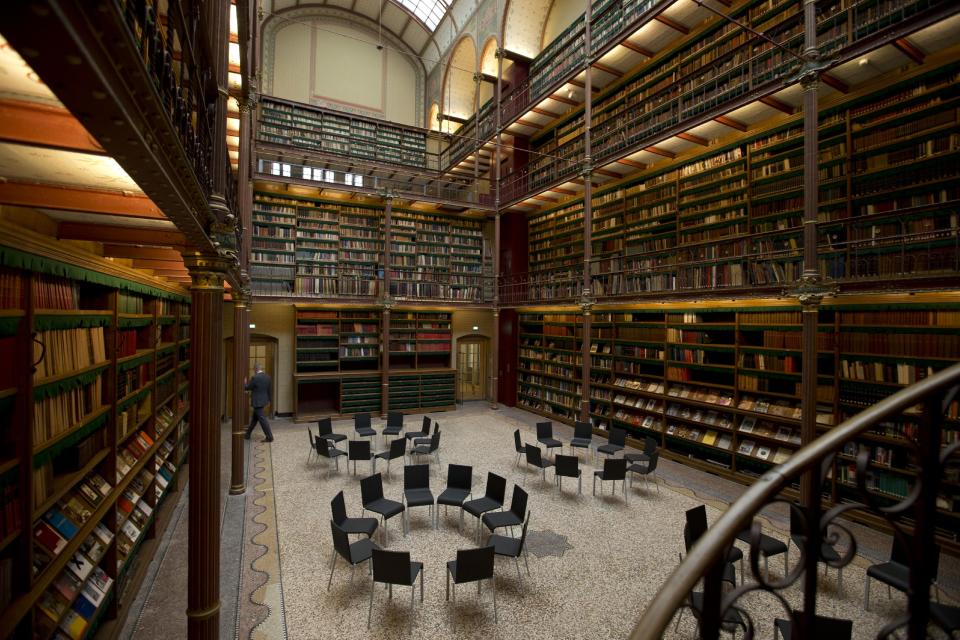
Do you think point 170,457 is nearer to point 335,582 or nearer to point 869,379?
point 335,582

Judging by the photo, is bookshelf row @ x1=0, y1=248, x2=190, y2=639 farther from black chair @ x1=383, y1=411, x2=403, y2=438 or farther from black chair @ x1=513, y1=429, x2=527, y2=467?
black chair @ x1=513, y1=429, x2=527, y2=467

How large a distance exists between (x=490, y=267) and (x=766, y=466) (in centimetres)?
884

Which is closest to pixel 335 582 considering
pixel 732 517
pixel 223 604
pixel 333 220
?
pixel 223 604

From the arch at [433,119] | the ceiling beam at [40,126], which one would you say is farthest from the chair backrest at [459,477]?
the arch at [433,119]

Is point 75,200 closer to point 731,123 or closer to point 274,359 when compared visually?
point 731,123

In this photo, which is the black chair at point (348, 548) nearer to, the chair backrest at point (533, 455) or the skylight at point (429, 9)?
the chair backrest at point (533, 455)

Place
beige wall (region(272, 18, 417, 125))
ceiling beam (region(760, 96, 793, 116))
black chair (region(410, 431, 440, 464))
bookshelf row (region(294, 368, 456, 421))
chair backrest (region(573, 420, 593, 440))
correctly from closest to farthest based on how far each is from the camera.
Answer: ceiling beam (region(760, 96, 793, 116)) < black chair (region(410, 431, 440, 464)) < chair backrest (region(573, 420, 593, 440)) < bookshelf row (region(294, 368, 456, 421)) < beige wall (region(272, 18, 417, 125))

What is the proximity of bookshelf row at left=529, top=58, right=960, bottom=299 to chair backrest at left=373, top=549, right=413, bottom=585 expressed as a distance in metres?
5.66

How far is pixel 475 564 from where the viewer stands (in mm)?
3701

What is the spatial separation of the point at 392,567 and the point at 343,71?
49.9 ft

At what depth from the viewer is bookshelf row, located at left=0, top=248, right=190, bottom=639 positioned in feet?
7.68

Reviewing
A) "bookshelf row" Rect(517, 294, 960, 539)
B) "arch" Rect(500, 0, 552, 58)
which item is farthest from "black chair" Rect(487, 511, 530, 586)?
"arch" Rect(500, 0, 552, 58)

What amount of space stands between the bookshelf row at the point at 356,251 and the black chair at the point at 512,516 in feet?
24.7

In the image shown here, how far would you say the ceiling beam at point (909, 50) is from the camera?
5189 mm
